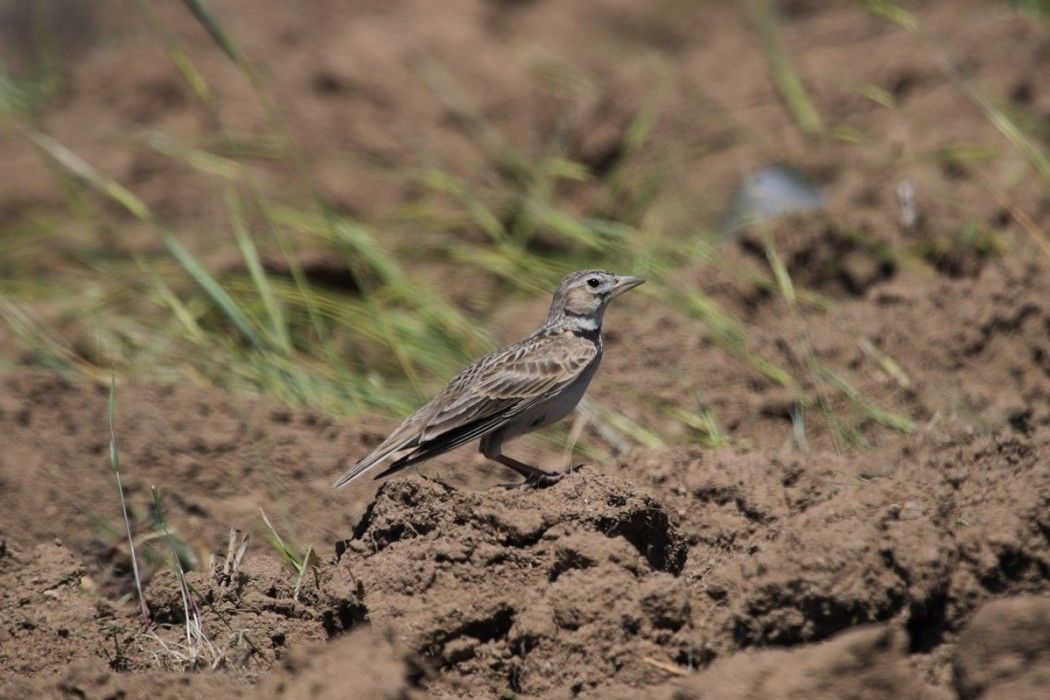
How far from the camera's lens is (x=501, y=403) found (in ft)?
18.2

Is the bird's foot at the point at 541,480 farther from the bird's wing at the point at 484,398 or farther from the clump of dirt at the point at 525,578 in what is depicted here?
the bird's wing at the point at 484,398

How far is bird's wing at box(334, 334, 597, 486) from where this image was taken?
5336mm

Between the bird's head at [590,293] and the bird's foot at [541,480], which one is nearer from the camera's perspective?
the bird's foot at [541,480]

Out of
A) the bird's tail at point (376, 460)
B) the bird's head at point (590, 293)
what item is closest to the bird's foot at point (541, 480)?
the bird's tail at point (376, 460)

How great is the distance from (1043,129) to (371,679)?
6.03 meters

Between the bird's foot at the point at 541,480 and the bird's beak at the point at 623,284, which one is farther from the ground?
the bird's beak at the point at 623,284

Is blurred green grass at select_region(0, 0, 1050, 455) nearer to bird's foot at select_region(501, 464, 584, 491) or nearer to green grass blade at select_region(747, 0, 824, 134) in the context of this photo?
green grass blade at select_region(747, 0, 824, 134)

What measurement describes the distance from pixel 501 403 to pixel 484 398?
8 centimetres

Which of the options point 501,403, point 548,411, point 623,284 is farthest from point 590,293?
point 501,403

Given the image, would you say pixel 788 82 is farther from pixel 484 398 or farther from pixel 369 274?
pixel 484 398

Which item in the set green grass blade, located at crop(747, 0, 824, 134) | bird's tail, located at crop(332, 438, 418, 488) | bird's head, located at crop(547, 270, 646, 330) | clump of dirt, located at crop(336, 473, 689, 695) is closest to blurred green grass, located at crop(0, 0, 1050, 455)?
green grass blade, located at crop(747, 0, 824, 134)

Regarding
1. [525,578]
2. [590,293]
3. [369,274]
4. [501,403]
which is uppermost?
[590,293]

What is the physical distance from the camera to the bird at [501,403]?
5344mm

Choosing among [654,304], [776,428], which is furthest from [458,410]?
[654,304]
